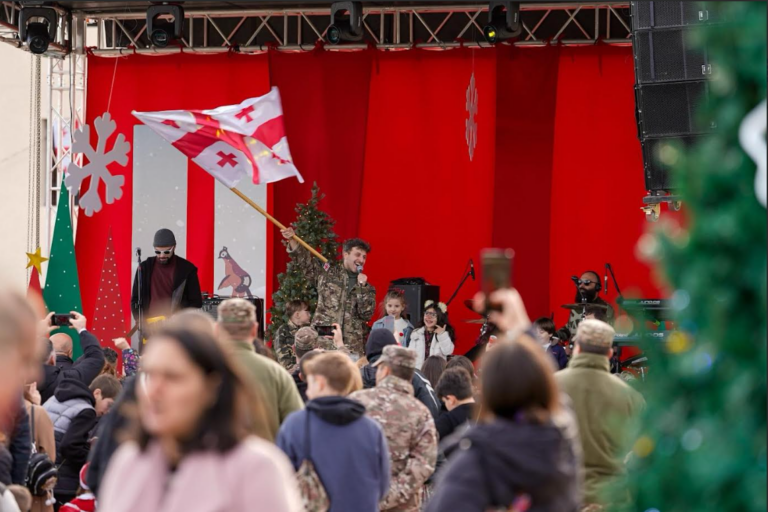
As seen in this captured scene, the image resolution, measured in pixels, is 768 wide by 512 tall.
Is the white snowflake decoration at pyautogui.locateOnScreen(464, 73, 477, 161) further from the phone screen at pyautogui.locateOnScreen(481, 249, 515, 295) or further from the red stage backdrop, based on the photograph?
the phone screen at pyautogui.locateOnScreen(481, 249, 515, 295)

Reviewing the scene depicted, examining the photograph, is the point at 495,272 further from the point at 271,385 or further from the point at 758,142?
the point at 271,385

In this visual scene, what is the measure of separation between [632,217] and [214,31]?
5.20 m

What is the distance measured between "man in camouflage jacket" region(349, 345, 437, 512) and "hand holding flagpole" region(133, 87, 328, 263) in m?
5.55

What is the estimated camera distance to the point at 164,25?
38.9ft

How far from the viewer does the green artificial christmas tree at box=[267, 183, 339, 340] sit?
11.9m

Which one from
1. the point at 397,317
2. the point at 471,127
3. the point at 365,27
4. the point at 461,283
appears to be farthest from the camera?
the point at 365,27

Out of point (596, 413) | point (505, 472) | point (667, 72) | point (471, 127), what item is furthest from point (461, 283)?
point (505, 472)

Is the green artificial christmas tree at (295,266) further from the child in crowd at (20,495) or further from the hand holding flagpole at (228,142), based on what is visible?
the child in crowd at (20,495)

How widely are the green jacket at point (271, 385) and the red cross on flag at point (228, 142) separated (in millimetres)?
5737

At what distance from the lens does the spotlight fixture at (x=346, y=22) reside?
11234 mm

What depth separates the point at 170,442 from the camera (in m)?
2.02

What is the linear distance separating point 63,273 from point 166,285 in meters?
2.31

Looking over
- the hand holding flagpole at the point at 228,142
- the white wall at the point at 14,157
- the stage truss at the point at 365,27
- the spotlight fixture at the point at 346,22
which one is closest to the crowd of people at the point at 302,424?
the hand holding flagpole at the point at 228,142

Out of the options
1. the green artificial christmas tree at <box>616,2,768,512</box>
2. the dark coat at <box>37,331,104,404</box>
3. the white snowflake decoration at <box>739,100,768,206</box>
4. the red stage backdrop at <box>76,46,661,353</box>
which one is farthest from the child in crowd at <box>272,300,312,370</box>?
the white snowflake decoration at <box>739,100,768,206</box>
